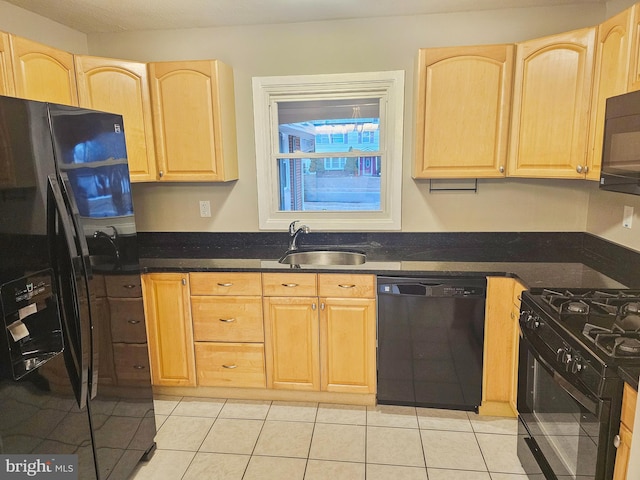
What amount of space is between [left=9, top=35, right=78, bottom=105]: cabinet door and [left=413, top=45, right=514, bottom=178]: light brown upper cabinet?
2.07 m

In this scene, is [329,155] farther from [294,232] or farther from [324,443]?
[324,443]

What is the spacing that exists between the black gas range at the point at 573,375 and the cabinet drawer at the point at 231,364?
4.94 feet

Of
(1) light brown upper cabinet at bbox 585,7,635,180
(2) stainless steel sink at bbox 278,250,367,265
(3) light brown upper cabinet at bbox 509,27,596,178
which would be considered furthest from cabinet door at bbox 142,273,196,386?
(1) light brown upper cabinet at bbox 585,7,635,180

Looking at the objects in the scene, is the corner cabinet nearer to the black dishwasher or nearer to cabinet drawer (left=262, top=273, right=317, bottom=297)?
the black dishwasher

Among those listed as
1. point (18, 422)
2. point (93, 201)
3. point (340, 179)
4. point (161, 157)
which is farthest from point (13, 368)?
point (340, 179)

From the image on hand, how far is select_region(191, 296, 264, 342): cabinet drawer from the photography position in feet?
8.79

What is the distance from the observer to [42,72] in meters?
2.34

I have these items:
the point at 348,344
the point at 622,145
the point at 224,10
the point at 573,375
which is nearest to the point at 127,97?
the point at 224,10

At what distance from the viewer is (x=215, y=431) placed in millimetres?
2510

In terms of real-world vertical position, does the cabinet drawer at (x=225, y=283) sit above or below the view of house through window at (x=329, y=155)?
below

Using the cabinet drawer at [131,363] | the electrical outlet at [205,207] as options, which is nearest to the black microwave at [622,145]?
the cabinet drawer at [131,363]

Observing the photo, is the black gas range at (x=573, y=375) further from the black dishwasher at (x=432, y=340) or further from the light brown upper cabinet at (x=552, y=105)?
the light brown upper cabinet at (x=552, y=105)

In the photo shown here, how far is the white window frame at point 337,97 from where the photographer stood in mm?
2885

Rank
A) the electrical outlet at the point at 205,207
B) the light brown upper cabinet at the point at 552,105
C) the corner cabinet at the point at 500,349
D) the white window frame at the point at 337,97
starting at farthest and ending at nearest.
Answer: the electrical outlet at the point at 205,207 → the white window frame at the point at 337,97 → the corner cabinet at the point at 500,349 → the light brown upper cabinet at the point at 552,105
